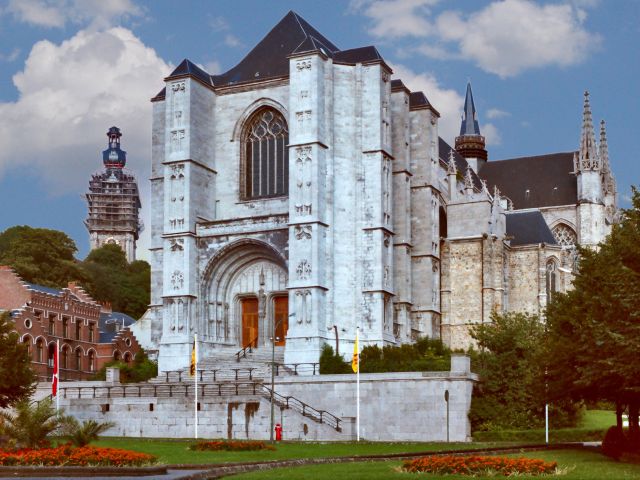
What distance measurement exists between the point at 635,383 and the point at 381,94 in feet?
104

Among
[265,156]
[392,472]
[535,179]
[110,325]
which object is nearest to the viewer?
[392,472]

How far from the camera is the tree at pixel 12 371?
4244 centimetres

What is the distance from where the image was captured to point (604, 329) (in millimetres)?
31453

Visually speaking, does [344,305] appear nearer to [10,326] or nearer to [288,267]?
[288,267]

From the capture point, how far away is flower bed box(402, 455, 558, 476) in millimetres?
24797

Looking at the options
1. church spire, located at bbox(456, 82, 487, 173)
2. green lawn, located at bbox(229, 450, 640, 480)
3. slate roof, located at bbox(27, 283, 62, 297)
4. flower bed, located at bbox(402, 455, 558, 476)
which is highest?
church spire, located at bbox(456, 82, 487, 173)

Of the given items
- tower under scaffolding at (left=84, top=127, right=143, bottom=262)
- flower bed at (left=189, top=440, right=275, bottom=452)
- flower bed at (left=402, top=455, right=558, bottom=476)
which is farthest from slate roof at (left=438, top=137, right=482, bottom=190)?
tower under scaffolding at (left=84, top=127, right=143, bottom=262)

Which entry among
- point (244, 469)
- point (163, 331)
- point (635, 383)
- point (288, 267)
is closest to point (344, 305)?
point (288, 267)

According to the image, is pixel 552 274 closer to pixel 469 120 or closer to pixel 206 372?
pixel 206 372

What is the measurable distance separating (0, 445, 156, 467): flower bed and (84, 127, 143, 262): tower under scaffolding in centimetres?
13769

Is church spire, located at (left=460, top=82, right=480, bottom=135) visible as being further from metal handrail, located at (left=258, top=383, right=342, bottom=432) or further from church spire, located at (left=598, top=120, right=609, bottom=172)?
metal handrail, located at (left=258, top=383, right=342, bottom=432)

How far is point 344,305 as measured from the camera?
→ 192ft

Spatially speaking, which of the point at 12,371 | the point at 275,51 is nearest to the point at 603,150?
the point at 275,51

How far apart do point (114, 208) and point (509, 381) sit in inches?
4937
